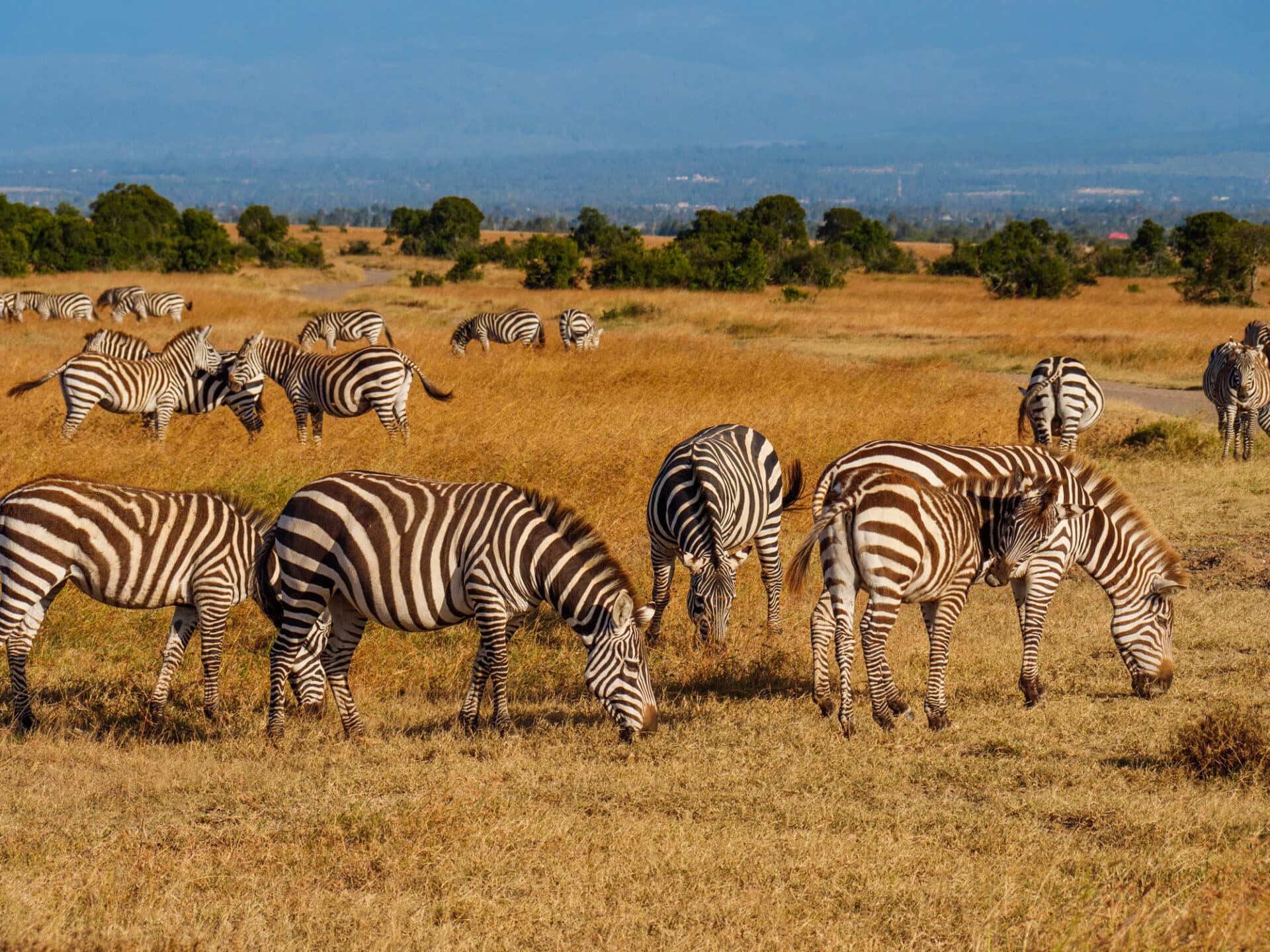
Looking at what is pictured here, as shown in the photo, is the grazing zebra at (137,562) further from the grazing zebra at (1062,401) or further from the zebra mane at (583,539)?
the grazing zebra at (1062,401)

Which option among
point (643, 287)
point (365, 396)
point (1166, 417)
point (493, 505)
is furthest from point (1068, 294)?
point (493, 505)

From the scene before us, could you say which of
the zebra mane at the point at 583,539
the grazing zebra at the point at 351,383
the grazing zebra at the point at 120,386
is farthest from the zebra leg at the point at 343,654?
the grazing zebra at the point at 351,383

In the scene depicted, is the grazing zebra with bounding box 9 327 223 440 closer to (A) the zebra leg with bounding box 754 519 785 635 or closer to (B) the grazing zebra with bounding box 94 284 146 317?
(A) the zebra leg with bounding box 754 519 785 635

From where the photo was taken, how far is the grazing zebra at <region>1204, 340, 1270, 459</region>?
15.4 meters

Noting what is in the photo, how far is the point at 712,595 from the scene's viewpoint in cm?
820

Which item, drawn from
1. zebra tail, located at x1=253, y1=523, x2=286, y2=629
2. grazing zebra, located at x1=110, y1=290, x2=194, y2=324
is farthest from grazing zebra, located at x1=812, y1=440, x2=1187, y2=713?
grazing zebra, located at x1=110, y1=290, x2=194, y2=324

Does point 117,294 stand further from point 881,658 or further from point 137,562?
point 881,658

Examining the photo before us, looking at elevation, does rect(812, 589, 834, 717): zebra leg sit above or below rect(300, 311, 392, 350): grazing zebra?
below

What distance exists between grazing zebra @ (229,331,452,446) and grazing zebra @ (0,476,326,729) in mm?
7046

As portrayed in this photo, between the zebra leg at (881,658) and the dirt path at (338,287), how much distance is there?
34063 millimetres

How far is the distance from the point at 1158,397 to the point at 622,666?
18.5 m

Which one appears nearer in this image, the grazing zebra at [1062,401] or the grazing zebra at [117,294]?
the grazing zebra at [1062,401]

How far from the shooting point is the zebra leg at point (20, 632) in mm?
6633

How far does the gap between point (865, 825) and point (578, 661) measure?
137 inches
